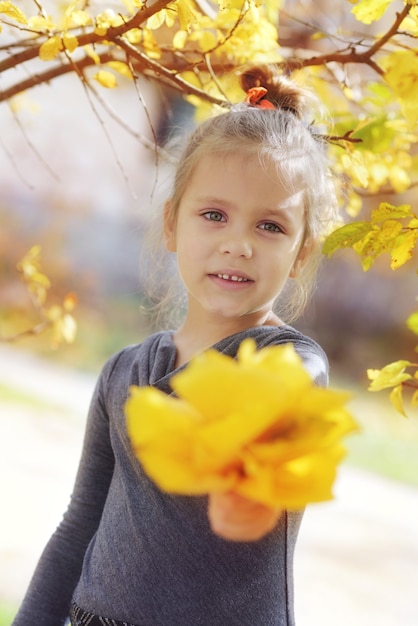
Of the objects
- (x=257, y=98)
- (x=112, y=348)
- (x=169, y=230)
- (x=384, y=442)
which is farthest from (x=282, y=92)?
(x=112, y=348)

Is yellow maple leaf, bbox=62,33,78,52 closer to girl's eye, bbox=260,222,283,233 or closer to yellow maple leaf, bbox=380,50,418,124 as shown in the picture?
girl's eye, bbox=260,222,283,233

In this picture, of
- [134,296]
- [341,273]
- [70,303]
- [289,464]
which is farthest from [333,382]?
[289,464]

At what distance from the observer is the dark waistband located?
0.93 meters

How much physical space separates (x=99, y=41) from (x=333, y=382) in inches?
230

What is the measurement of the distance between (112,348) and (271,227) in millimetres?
6357

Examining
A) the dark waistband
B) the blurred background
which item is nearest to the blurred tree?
the dark waistband

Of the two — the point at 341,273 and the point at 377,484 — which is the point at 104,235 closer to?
the point at 341,273

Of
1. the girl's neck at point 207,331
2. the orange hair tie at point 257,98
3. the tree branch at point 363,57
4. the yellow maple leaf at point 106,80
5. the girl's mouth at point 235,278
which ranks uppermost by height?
the tree branch at point 363,57

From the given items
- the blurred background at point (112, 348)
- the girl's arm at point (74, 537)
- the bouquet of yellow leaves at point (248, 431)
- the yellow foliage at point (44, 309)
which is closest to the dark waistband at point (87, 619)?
the girl's arm at point (74, 537)

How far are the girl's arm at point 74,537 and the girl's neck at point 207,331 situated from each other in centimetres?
14

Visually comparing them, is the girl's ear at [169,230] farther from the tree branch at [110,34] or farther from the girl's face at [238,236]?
the tree branch at [110,34]

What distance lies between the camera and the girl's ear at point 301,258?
3.52ft

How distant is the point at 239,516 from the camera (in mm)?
496

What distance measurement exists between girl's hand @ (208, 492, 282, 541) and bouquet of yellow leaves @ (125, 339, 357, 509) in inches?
2.3
